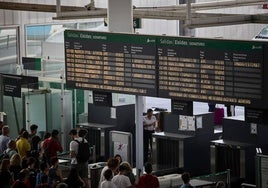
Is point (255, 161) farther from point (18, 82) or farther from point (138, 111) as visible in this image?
point (18, 82)

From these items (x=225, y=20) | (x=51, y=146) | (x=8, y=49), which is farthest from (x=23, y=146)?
(x=8, y=49)

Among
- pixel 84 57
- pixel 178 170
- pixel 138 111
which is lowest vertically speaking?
pixel 178 170

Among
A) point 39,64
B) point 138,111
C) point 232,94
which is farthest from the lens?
point 39,64

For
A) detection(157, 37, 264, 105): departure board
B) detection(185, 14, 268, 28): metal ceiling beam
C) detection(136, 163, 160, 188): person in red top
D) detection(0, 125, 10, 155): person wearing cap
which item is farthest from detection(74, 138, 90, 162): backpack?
detection(185, 14, 268, 28): metal ceiling beam

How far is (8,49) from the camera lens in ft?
72.4

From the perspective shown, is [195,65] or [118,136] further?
[118,136]

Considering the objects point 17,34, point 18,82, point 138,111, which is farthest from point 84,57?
point 17,34

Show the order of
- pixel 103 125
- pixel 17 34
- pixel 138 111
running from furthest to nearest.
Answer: pixel 17 34
pixel 103 125
pixel 138 111

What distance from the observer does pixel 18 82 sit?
18047 mm

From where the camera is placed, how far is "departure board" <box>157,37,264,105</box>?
452 inches

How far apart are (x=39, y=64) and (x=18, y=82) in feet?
7.33

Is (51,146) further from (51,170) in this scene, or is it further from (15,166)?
(51,170)


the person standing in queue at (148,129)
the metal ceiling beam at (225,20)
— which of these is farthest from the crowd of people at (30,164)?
the metal ceiling beam at (225,20)

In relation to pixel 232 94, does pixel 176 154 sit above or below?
below
